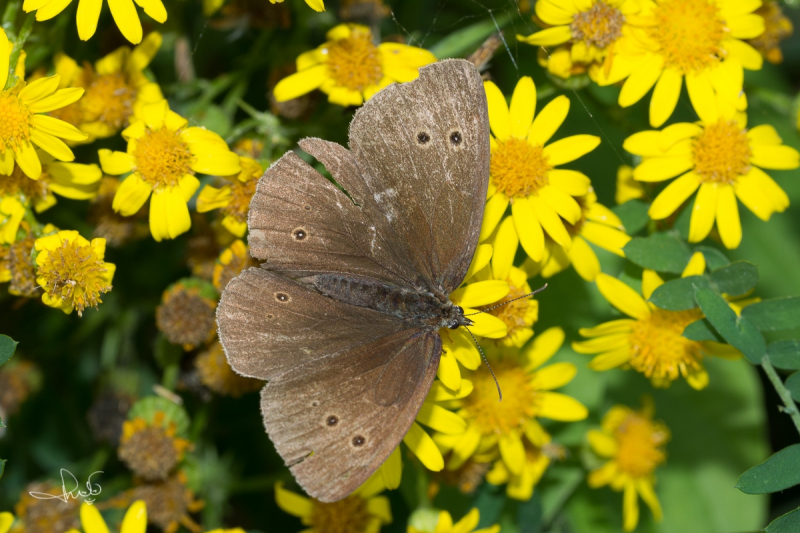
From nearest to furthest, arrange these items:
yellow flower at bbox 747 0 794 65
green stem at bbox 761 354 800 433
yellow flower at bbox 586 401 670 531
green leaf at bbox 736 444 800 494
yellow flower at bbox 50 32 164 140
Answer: green leaf at bbox 736 444 800 494, green stem at bbox 761 354 800 433, yellow flower at bbox 50 32 164 140, yellow flower at bbox 747 0 794 65, yellow flower at bbox 586 401 670 531

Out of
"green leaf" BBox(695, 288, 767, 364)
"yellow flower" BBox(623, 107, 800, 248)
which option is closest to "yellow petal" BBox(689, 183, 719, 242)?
"yellow flower" BBox(623, 107, 800, 248)

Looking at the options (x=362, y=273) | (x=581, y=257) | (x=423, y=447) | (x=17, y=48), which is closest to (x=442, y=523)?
(x=423, y=447)

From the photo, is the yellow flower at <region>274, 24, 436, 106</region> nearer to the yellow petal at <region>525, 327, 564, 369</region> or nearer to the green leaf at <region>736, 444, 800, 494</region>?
the yellow petal at <region>525, 327, 564, 369</region>

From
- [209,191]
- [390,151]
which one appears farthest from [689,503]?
[209,191]

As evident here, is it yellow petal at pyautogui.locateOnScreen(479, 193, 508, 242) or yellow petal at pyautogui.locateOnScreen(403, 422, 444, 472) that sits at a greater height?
yellow petal at pyautogui.locateOnScreen(479, 193, 508, 242)

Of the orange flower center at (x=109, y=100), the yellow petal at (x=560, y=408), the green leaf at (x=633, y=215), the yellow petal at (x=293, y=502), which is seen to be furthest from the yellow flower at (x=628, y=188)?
the orange flower center at (x=109, y=100)

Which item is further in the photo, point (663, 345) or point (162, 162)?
point (663, 345)

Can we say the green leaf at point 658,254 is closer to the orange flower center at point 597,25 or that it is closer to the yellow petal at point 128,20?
the orange flower center at point 597,25

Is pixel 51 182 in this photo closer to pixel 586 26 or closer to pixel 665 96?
pixel 586 26
